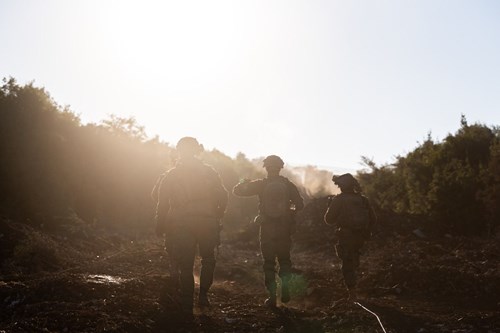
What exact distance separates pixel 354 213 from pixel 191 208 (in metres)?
2.99

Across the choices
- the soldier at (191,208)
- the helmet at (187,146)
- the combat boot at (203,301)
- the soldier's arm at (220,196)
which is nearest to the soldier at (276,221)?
the soldier's arm at (220,196)

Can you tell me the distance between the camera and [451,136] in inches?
901

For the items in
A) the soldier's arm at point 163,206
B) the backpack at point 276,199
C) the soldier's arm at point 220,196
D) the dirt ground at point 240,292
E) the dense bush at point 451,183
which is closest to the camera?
the dirt ground at point 240,292

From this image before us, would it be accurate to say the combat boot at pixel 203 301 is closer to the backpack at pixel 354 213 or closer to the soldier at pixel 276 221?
the soldier at pixel 276 221

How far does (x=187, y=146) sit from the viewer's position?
687 cm

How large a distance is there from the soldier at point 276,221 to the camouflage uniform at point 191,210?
80 cm

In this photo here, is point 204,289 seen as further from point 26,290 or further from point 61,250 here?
point 61,250

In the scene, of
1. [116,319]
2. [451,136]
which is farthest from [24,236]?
[451,136]

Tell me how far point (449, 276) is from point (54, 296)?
7.30 metres

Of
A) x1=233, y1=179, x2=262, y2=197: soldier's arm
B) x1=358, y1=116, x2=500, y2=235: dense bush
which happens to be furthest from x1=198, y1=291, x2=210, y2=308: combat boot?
x1=358, y1=116, x2=500, y2=235: dense bush

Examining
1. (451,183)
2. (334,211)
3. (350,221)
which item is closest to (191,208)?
(334,211)

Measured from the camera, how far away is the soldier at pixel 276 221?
7.21 metres

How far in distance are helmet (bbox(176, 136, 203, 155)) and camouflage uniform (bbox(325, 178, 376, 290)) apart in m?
2.72

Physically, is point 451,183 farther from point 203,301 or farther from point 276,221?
point 203,301
